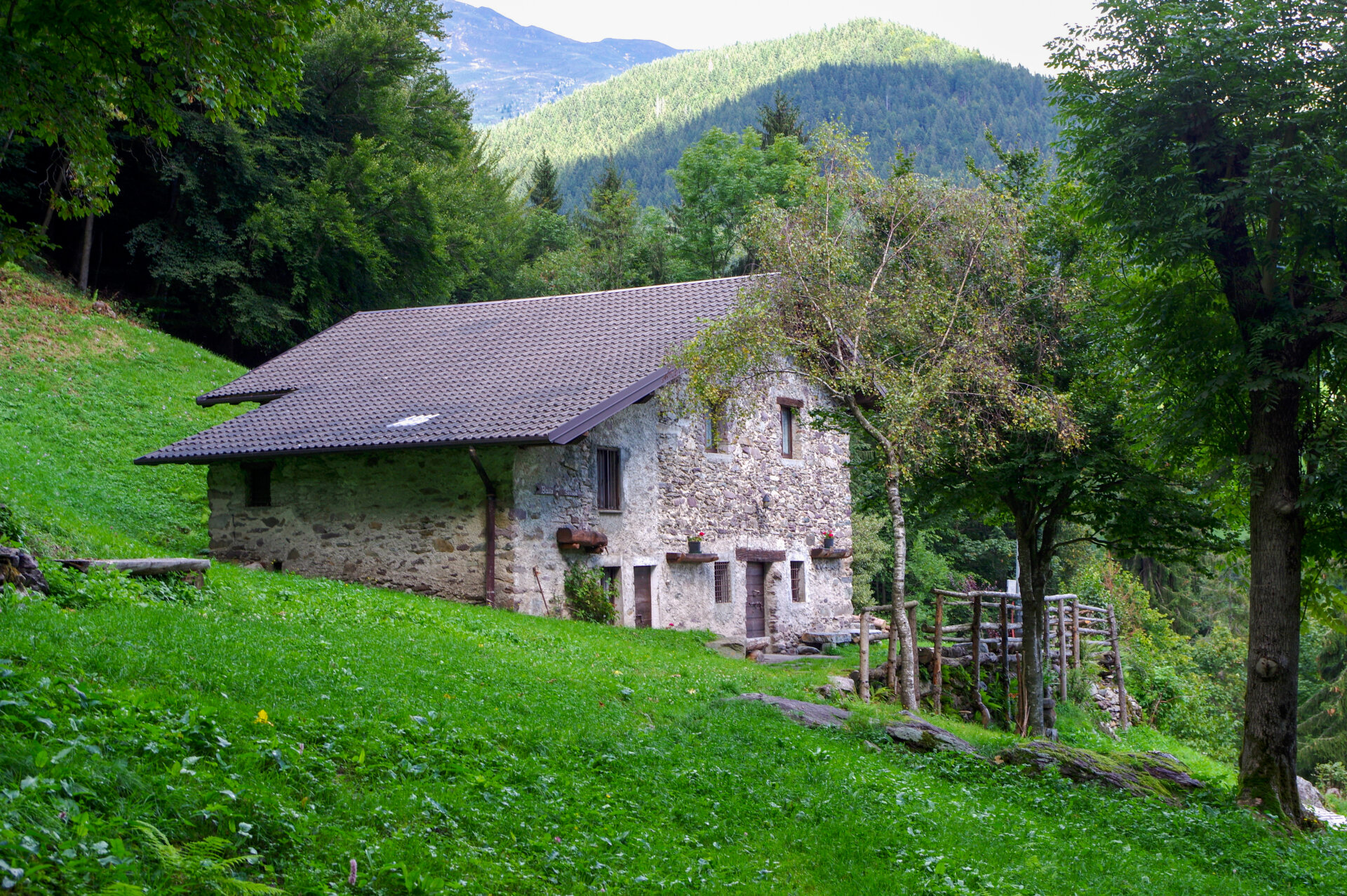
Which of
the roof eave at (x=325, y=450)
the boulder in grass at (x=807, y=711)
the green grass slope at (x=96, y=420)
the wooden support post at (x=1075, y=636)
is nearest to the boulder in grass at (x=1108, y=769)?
the boulder in grass at (x=807, y=711)

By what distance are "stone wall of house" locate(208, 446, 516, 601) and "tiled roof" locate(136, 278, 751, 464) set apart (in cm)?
63

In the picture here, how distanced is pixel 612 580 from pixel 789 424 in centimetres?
681

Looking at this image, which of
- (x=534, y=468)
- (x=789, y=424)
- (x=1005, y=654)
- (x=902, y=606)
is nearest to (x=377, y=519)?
(x=534, y=468)

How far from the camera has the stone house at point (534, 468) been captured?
17344mm

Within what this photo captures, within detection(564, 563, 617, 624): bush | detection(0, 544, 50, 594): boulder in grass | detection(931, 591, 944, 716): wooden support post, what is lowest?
detection(931, 591, 944, 716): wooden support post

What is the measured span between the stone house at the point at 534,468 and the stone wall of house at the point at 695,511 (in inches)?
1.7

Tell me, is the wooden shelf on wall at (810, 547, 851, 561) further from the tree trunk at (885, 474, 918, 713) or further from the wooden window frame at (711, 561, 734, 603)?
the tree trunk at (885, 474, 918, 713)

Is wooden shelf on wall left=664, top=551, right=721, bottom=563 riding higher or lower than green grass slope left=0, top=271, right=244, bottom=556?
lower

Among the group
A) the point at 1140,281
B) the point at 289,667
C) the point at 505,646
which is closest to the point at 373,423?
the point at 505,646

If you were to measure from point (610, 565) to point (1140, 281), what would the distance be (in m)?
10.5

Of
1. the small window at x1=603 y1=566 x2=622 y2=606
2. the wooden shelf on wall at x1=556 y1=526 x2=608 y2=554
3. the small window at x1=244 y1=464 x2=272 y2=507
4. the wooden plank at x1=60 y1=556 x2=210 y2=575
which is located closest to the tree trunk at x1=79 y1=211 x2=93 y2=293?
the small window at x1=244 y1=464 x2=272 y2=507

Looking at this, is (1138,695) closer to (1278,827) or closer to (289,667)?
(1278,827)

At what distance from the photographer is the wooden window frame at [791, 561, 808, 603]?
23.8 meters

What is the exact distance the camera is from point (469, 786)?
629 centimetres
